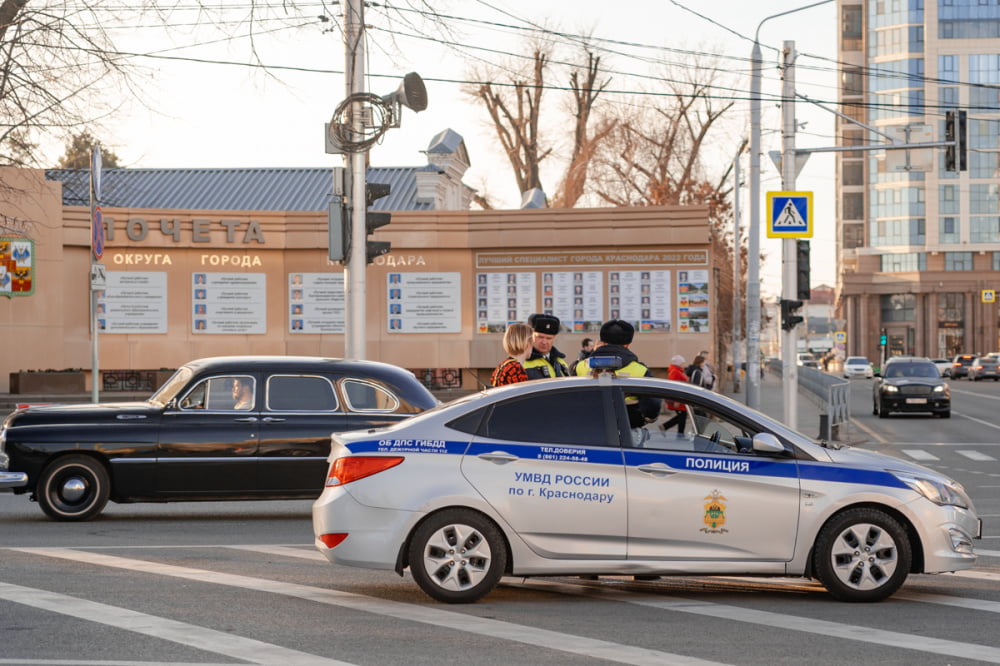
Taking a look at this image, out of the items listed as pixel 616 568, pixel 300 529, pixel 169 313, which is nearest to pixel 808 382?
pixel 169 313

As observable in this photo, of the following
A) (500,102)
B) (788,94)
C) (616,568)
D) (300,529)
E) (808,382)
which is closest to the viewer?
(616,568)

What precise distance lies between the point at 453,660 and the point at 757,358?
23125mm

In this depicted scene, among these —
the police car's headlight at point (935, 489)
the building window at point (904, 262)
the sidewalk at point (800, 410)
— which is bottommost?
the sidewalk at point (800, 410)

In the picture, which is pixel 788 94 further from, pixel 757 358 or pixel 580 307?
pixel 580 307

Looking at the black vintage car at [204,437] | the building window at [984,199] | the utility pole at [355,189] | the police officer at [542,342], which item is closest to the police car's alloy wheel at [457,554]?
the police officer at [542,342]

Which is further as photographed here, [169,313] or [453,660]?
[169,313]

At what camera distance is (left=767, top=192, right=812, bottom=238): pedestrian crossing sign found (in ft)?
73.7

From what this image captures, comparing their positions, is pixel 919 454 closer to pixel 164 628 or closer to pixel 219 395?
pixel 219 395

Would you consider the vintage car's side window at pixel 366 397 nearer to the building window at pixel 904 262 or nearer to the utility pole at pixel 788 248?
the utility pole at pixel 788 248

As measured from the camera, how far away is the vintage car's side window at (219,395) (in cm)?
1315

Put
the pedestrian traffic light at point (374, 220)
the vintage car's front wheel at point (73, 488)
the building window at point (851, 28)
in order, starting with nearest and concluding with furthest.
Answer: the vintage car's front wheel at point (73, 488)
the pedestrian traffic light at point (374, 220)
the building window at point (851, 28)

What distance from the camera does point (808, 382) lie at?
163ft

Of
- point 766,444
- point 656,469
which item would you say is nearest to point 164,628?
point 656,469

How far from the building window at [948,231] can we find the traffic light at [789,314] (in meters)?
99.0
